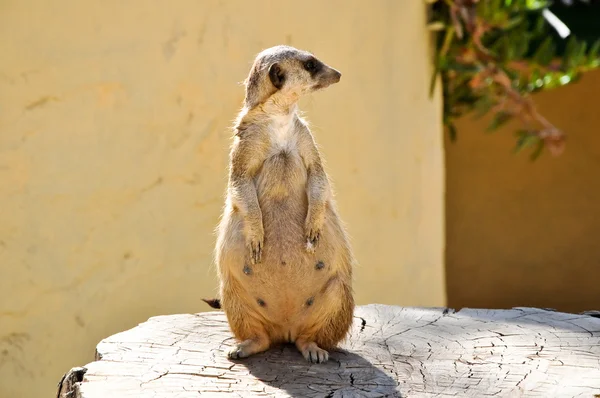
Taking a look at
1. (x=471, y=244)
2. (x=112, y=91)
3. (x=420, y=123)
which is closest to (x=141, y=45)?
(x=112, y=91)

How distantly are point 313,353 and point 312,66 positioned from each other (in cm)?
92

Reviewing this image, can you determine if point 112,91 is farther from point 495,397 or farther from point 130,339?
point 495,397

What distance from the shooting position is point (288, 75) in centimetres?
288

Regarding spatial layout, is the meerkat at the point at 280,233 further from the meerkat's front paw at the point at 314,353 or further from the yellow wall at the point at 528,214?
the yellow wall at the point at 528,214

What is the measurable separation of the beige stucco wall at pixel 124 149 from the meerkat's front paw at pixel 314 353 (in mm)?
1355

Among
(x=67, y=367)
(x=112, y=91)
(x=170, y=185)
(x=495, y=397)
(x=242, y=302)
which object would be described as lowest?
(x=67, y=367)

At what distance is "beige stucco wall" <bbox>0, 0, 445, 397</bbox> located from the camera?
366 cm

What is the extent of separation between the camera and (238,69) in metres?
4.37

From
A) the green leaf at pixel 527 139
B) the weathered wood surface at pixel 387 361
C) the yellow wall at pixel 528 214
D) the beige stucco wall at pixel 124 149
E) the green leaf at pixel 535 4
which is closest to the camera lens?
the weathered wood surface at pixel 387 361

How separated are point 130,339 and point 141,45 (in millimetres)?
1547

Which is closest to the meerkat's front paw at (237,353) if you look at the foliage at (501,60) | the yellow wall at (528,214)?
the foliage at (501,60)

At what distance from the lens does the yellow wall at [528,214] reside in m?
7.22

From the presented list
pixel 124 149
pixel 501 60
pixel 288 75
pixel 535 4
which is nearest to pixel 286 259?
pixel 288 75

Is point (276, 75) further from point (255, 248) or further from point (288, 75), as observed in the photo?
point (255, 248)
